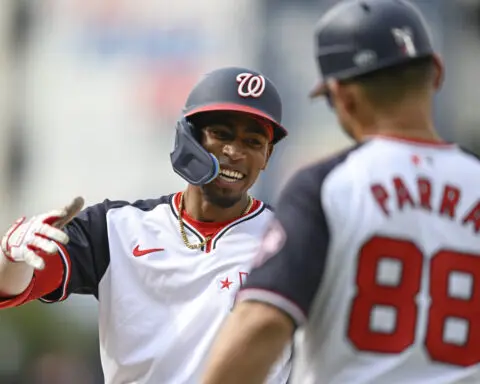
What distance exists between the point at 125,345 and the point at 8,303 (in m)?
0.49

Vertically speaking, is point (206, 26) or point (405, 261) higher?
point (405, 261)

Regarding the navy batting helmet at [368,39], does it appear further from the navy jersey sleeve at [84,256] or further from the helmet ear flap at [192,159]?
the navy jersey sleeve at [84,256]

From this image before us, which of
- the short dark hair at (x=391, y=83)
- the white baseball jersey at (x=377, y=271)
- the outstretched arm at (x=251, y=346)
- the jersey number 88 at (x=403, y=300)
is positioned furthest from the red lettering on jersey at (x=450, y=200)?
the outstretched arm at (x=251, y=346)

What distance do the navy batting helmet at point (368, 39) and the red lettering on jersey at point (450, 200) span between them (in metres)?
0.37

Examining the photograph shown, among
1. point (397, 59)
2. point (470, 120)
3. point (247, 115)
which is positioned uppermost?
point (397, 59)

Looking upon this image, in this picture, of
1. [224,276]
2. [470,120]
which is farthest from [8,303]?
[470,120]

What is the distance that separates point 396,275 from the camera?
3855 millimetres

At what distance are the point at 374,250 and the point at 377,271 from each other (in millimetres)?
55

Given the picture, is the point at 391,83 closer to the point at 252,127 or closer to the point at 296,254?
the point at 296,254

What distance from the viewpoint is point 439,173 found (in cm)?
398

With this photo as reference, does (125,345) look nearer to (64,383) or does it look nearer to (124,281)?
(124,281)

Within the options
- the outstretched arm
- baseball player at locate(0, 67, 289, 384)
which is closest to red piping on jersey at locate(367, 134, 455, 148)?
the outstretched arm

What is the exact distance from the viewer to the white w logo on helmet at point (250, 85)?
607 centimetres

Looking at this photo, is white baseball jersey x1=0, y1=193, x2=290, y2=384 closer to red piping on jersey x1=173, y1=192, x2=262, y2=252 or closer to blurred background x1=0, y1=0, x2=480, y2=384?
red piping on jersey x1=173, y1=192, x2=262, y2=252
